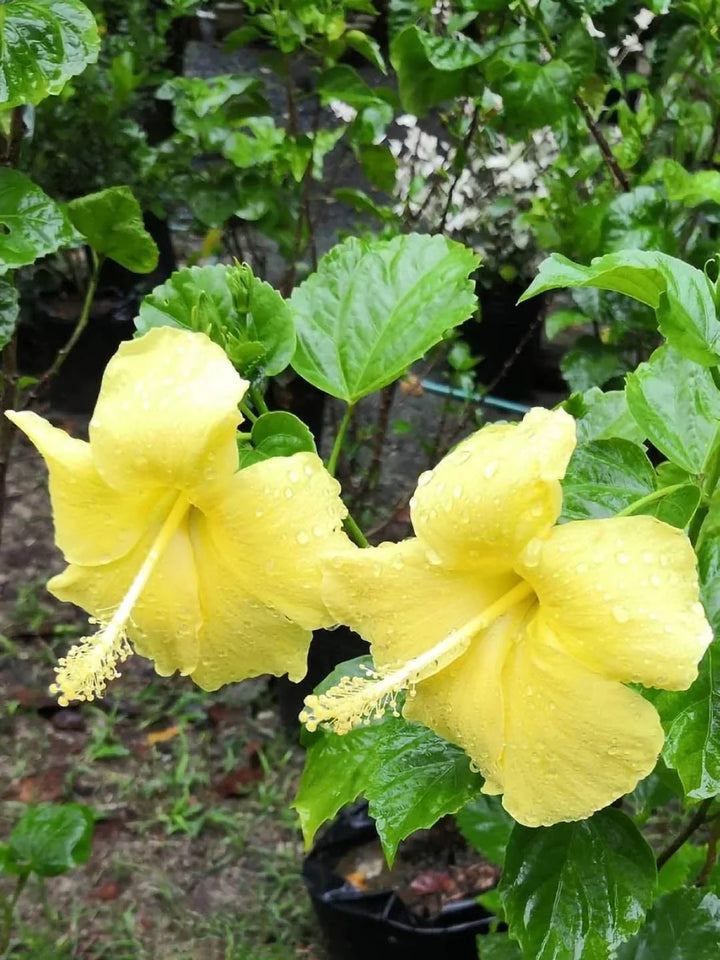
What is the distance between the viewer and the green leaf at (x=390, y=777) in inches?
28.6

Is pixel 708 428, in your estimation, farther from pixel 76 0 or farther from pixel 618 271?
pixel 76 0

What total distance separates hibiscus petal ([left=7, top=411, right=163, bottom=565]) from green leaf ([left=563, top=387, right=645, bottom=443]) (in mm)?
454

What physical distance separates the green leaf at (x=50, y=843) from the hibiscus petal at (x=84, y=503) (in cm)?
107

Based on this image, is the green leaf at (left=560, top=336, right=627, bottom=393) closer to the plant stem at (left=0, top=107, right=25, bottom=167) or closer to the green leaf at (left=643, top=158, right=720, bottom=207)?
the green leaf at (left=643, top=158, right=720, bottom=207)

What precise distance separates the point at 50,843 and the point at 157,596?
3.63 ft

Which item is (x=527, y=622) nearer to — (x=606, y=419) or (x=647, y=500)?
(x=647, y=500)

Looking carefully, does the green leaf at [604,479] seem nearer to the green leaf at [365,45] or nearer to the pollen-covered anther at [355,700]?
the pollen-covered anther at [355,700]

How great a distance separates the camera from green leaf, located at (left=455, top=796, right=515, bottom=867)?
4.34 feet

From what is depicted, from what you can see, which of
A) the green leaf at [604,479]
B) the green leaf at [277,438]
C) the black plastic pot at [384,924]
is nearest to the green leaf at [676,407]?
the green leaf at [604,479]

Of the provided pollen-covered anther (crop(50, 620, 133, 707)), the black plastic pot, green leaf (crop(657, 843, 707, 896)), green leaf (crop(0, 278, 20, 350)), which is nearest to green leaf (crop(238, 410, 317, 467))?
pollen-covered anther (crop(50, 620, 133, 707))

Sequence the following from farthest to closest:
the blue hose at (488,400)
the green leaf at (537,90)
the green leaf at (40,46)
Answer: the blue hose at (488,400)
the green leaf at (537,90)
the green leaf at (40,46)

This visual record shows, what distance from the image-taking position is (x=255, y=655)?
67 centimetres

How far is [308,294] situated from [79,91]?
84.4 inches

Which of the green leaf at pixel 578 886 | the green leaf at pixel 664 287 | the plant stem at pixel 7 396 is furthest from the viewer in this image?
the plant stem at pixel 7 396
